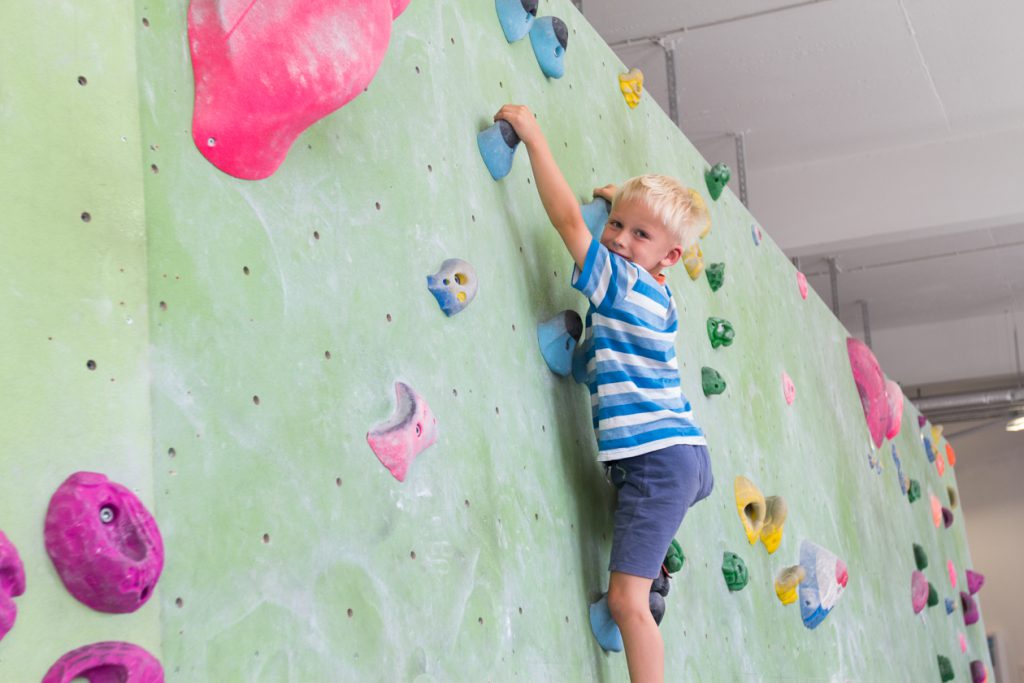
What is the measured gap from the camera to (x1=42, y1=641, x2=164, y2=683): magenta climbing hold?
1.02m

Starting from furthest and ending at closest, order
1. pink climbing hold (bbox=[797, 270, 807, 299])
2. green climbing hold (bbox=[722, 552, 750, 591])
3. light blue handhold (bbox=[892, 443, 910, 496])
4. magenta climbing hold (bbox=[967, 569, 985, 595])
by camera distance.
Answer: magenta climbing hold (bbox=[967, 569, 985, 595])
light blue handhold (bbox=[892, 443, 910, 496])
pink climbing hold (bbox=[797, 270, 807, 299])
green climbing hold (bbox=[722, 552, 750, 591])

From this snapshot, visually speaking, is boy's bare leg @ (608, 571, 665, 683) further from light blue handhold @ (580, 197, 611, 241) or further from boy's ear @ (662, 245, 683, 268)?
light blue handhold @ (580, 197, 611, 241)

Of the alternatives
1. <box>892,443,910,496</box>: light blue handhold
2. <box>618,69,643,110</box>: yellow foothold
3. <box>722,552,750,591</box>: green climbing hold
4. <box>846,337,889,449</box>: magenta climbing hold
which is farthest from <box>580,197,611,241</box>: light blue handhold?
<box>892,443,910,496</box>: light blue handhold

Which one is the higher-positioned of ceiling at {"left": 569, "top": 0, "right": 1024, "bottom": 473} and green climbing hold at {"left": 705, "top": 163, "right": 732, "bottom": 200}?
ceiling at {"left": 569, "top": 0, "right": 1024, "bottom": 473}

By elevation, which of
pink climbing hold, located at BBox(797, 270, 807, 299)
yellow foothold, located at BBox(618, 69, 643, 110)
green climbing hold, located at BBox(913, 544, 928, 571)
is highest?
yellow foothold, located at BBox(618, 69, 643, 110)

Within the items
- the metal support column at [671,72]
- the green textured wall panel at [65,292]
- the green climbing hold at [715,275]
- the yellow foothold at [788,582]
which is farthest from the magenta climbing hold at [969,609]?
the green textured wall panel at [65,292]

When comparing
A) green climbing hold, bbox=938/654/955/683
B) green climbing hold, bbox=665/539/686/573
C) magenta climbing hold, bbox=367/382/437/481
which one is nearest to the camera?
magenta climbing hold, bbox=367/382/437/481

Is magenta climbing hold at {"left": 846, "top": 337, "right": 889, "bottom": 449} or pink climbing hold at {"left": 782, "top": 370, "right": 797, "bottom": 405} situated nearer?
pink climbing hold at {"left": 782, "top": 370, "right": 797, "bottom": 405}

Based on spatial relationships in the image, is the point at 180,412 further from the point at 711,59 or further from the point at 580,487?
the point at 711,59

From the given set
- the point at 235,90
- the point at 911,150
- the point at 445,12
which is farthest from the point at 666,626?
the point at 911,150

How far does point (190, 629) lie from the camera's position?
115 cm

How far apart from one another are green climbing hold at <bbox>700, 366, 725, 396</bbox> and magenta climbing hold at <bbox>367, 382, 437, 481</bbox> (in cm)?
124

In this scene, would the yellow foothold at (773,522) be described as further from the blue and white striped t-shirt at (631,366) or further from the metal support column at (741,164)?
the metal support column at (741,164)

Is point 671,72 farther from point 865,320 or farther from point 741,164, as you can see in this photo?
point 865,320
